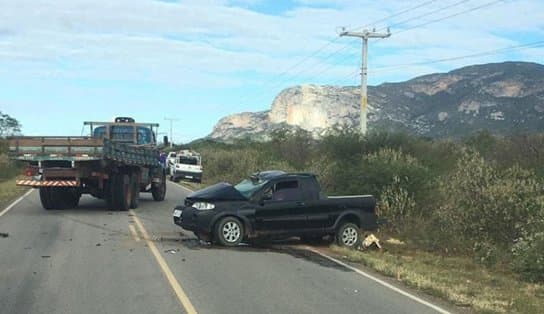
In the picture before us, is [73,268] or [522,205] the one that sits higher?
[522,205]

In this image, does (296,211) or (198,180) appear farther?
(198,180)

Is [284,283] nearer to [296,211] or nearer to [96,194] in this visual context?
[296,211]

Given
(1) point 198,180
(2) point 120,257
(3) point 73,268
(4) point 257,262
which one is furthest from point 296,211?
(1) point 198,180

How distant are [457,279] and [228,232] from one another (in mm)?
5072

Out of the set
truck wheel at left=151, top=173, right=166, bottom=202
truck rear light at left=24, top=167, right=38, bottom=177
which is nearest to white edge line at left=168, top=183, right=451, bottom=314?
truck rear light at left=24, top=167, right=38, bottom=177

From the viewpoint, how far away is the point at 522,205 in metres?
15.4

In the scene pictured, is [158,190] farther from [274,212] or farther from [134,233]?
[274,212]

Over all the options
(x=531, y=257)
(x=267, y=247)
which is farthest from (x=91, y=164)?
(x=531, y=257)

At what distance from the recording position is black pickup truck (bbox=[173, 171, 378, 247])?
14.8m

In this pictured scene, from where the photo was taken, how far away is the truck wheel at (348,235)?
1559 centimetres

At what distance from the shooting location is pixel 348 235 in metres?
15.7

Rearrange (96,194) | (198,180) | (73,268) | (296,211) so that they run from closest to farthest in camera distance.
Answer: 1. (73,268)
2. (296,211)
3. (96,194)
4. (198,180)

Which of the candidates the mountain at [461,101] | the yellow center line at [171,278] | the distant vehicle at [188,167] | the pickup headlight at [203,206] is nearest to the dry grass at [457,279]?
the pickup headlight at [203,206]

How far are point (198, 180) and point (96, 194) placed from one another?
2621cm
